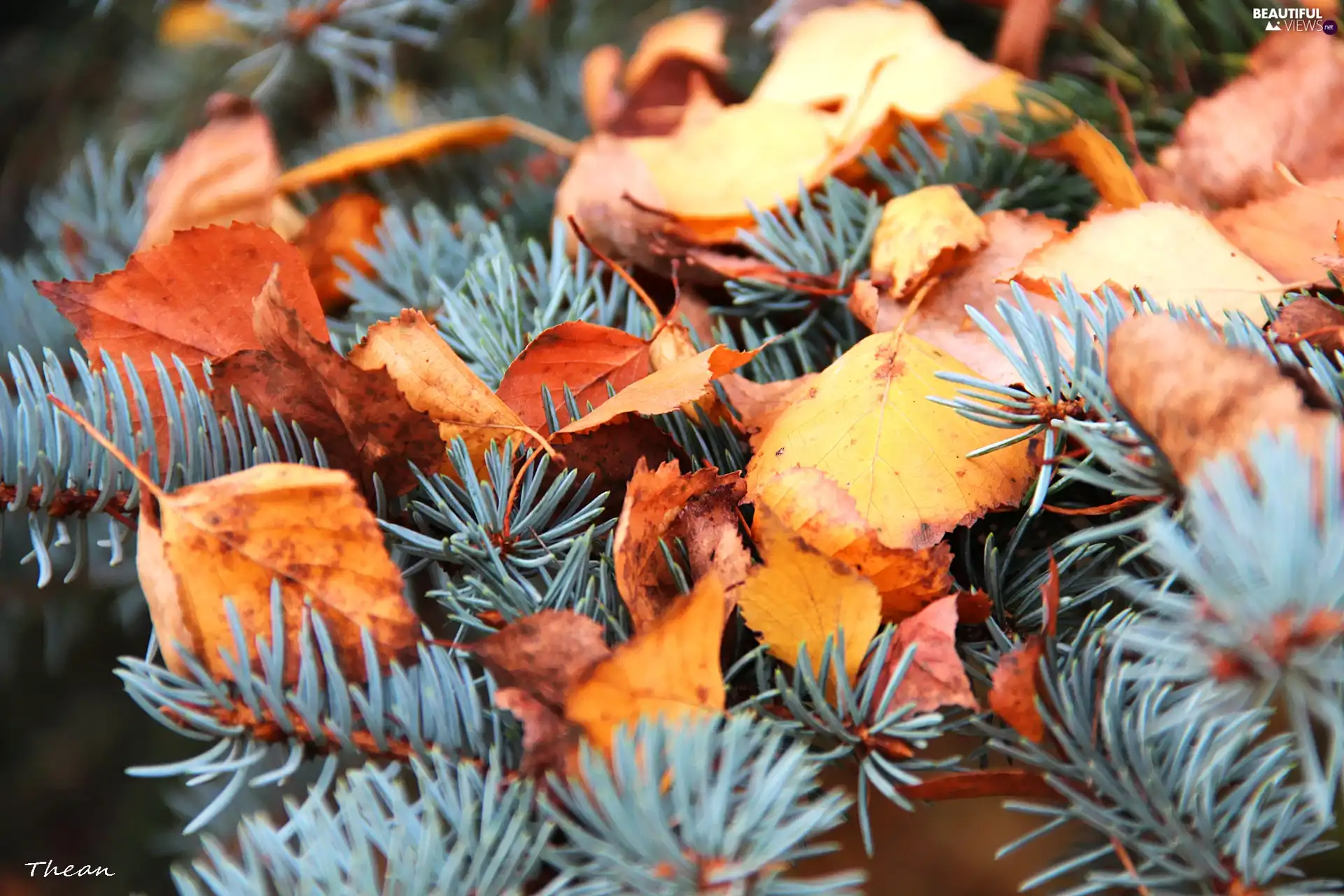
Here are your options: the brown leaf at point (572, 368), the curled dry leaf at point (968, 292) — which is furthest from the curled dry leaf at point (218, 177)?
the curled dry leaf at point (968, 292)

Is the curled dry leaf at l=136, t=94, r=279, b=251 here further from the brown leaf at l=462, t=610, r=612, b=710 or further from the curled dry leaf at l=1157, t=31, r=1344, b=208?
the curled dry leaf at l=1157, t=31, r=1344, b=208

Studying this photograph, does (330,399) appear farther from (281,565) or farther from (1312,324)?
(1312,324)

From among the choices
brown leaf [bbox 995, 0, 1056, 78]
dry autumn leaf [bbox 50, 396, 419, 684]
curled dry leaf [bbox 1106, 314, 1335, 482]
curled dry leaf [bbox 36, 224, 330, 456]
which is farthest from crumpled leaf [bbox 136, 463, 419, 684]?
brown leaf [bbox 995, 0, 1056, 78]

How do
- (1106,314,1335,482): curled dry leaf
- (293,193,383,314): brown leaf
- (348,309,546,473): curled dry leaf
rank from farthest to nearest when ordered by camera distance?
(293,193,383,314): brown leaf
(348,309,546,473): curled dry leaf
(1106,314,1335,482): curled dry leaf

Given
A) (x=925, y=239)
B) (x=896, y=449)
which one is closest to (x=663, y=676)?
(x=896, y=449)

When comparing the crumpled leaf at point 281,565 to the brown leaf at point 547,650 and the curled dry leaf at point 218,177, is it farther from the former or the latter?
the curled dry leaf at point 218,177
